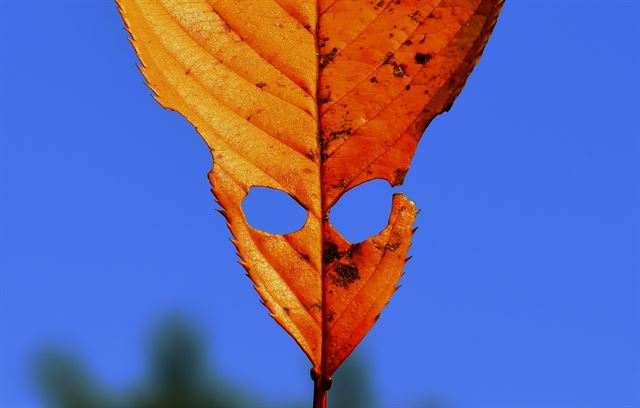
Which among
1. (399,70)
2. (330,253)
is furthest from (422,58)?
(330,253)

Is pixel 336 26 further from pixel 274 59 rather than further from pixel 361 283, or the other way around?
pixel 361 283

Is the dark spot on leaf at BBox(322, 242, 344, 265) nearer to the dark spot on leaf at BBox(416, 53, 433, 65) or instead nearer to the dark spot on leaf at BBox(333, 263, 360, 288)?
the dark spot on leaf at BBox(333, 263, 360, 288)

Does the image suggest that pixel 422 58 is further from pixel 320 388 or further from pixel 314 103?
pixel 320 388

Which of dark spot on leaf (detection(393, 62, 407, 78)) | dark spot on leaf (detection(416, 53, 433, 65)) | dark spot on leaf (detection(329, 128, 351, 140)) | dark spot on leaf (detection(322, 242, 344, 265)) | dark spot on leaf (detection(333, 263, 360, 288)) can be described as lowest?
dark spot on leaf (detection(333, 263, 360, 288))

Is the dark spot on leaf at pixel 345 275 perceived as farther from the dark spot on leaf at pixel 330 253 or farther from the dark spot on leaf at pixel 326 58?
the dark spot on leaf at pixel 326 58

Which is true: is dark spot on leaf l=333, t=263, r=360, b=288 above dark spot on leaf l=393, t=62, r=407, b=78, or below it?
below

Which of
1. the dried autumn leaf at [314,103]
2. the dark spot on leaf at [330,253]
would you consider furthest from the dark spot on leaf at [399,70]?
the dark spot on leaf at [330,253]

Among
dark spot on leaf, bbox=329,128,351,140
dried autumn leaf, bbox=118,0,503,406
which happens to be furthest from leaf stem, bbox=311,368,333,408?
dark spot on leaf, bbox=329,128,351,140
